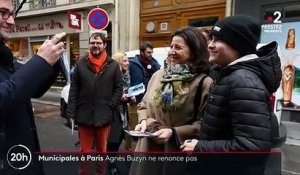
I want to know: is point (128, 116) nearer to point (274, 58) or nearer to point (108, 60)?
point (108, 60)

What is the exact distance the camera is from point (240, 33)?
1.68 meters

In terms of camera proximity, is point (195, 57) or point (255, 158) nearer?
point (255, 158)

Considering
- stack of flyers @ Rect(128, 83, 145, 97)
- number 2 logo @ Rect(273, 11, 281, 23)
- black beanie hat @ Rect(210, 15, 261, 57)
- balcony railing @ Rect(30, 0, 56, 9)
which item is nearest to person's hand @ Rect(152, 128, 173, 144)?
black beanie hat @ Rect(210, 15, 261, 57)

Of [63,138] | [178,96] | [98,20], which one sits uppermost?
[98,20]

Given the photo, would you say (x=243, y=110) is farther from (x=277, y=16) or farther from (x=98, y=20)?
(x=277, y=16)

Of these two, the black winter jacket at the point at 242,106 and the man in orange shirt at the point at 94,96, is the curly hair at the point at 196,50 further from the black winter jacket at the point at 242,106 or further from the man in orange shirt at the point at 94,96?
the man in orange shirt at the point at 94,96

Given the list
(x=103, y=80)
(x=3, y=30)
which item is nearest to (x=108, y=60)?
(x=103, y=80)

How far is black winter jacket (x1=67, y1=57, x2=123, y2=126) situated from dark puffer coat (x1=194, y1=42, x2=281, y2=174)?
2376mm

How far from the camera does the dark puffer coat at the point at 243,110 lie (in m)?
1.52

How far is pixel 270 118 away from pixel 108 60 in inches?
109

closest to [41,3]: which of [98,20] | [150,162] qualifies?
[98,20]

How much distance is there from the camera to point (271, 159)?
5.42 ft

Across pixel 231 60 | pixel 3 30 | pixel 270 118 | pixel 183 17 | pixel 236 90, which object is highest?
pixel 183 17

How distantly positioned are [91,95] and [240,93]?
8.68 ft
